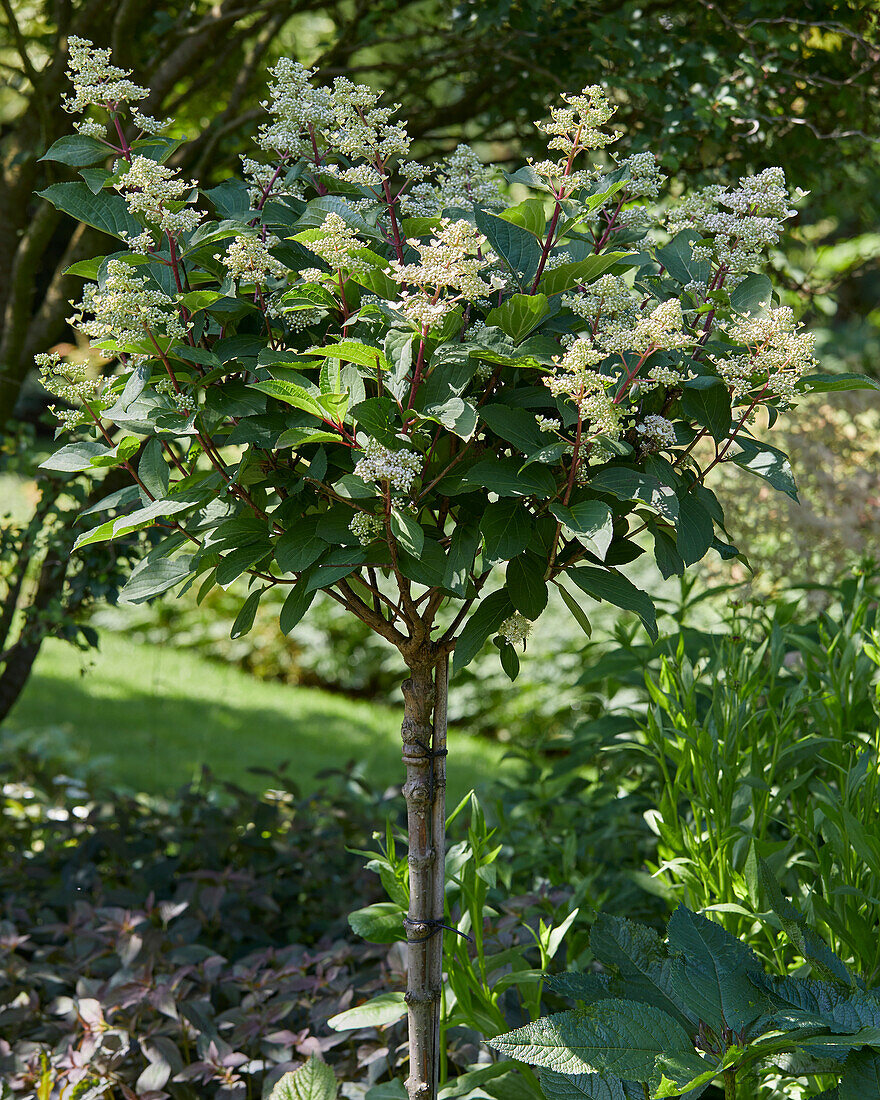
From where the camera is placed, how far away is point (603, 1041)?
1277 mm

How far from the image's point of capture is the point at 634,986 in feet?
4.91

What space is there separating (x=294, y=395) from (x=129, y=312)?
0.78 ft

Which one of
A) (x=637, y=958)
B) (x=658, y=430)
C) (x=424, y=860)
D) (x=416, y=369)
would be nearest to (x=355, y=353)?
(x=416, y=369)

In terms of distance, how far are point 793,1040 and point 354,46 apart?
8.88 feet

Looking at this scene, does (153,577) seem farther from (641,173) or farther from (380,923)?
Answer: (641,173)

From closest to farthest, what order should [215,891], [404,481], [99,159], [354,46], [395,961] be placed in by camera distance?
1. [404,481]
2. [99,159]
3. [395,961]
4. [215,891]
5. [354,46]

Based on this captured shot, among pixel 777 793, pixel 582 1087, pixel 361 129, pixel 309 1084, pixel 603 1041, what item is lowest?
pixel 309 1084

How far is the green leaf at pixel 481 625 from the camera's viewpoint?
130 cm

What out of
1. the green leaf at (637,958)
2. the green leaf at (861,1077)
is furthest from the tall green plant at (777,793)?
the green leaf at (861,1077)

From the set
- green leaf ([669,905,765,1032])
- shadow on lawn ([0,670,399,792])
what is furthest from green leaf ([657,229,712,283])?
shadow on lawn ([0,670,399,792])

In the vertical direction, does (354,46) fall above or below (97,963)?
above

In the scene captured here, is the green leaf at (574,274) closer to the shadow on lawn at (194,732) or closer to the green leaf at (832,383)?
the green leaf at (832,383)

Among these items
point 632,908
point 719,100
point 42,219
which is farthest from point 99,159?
point 632,908

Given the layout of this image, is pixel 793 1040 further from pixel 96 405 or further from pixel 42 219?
pixel 42 219
